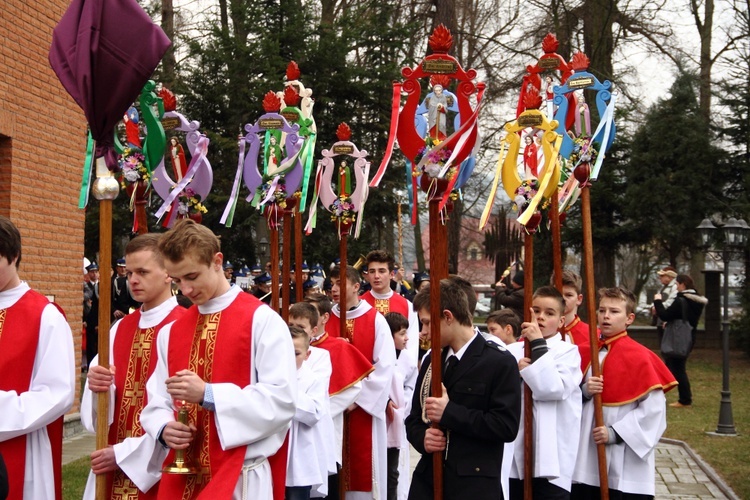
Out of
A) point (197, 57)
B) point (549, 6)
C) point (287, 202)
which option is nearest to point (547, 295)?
point (287, 202)

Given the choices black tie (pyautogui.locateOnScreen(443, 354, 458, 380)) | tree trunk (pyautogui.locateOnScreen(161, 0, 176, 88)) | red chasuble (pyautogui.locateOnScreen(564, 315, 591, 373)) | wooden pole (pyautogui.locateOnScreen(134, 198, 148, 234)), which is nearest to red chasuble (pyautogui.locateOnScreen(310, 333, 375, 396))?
red chasuble (pyautogui.locateOnScreen(564, 315, 591, 373))

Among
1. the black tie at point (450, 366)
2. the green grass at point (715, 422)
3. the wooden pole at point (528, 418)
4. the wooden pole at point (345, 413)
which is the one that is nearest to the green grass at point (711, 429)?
the green grass at point (715, 422)

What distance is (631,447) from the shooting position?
632 cm

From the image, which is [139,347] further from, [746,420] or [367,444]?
[746,420]

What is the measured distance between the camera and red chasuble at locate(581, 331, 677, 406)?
645 centimetres

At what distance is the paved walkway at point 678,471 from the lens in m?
9.80

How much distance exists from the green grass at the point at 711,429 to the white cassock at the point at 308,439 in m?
3.11

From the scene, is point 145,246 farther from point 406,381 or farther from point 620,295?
point 406,381

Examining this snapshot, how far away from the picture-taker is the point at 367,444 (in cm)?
801

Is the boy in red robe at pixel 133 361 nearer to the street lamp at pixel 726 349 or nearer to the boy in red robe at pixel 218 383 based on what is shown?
the boy in red robe at pixel 218 383

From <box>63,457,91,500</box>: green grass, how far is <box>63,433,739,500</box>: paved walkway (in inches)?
11.4

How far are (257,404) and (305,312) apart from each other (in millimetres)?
2658

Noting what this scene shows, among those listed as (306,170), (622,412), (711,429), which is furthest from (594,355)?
(711,429)

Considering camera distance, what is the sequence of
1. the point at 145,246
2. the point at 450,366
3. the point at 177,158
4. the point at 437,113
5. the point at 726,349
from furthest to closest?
1. the point at 726,349
2. the point at 177,158
3. the point at 437,113
4. the point at 145,246
5. the point at 450,366
